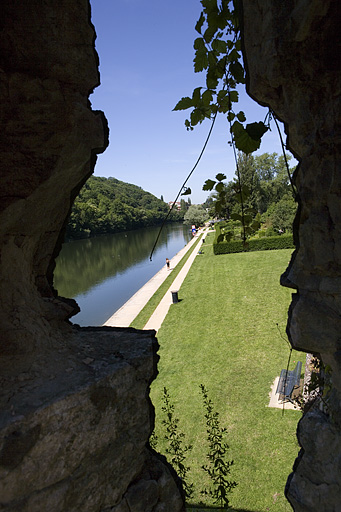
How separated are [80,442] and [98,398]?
0.82ft

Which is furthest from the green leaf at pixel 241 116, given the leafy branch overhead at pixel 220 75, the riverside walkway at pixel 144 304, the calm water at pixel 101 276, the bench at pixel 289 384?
the calm water at pixel 101 276

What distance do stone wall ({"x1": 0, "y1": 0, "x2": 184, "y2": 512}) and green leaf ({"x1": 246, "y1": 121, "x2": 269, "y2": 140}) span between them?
99 centimetres

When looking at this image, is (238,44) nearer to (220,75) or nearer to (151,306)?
(220,75)

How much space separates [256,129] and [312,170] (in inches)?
24.8

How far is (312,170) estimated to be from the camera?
5.49ft

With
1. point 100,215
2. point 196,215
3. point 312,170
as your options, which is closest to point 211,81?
Result: point 312,170

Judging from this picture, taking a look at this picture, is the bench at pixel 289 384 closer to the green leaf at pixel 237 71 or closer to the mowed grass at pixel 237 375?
the mowed grass at pixel 237 375

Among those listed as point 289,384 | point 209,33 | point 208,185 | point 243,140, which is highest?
point 209,33

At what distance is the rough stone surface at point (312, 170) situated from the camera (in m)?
1.53

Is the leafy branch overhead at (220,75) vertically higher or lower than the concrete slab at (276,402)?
higher

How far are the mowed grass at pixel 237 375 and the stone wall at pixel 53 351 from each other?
7.66 ft

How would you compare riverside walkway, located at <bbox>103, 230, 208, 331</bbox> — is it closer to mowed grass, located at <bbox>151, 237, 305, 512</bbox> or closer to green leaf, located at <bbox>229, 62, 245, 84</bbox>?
mowed grass, located at <bbox>151, 237, 305, 512</bbox>

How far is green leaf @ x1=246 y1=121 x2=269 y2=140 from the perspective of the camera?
2122 mm

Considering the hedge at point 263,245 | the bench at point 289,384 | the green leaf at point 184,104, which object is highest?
the green leaf at point 184,104
